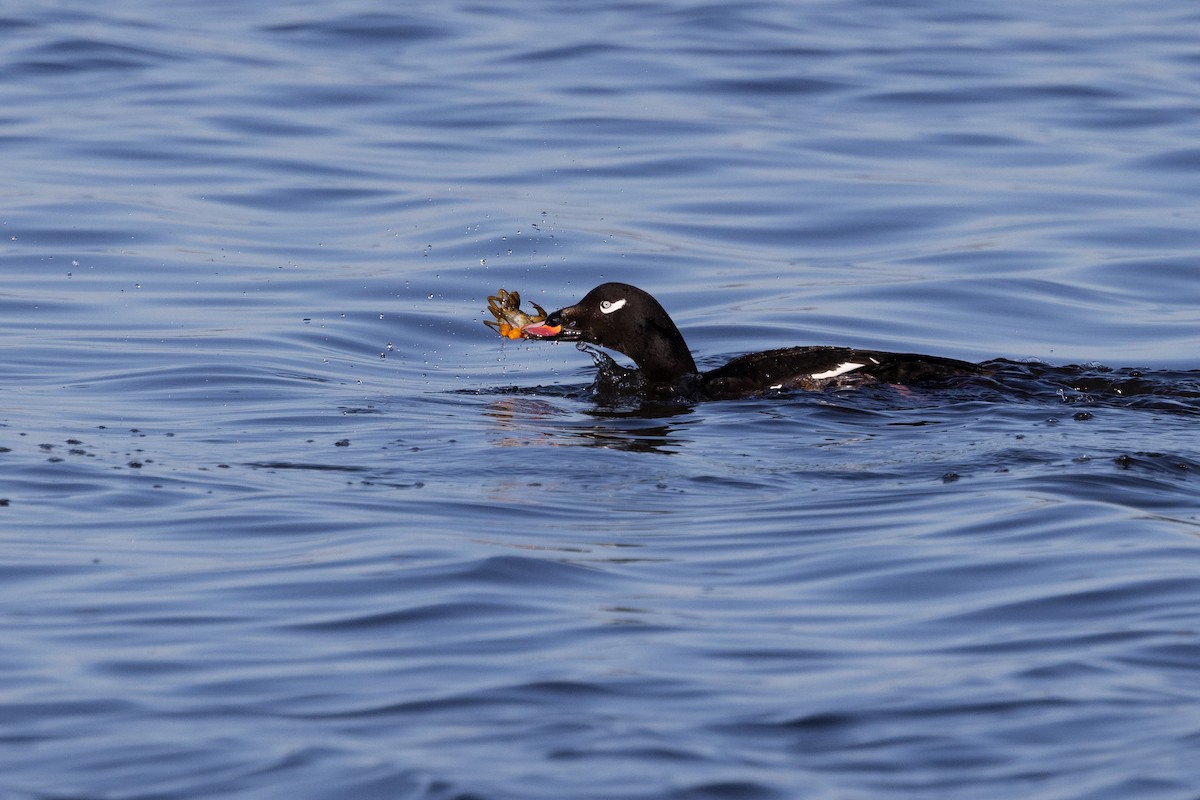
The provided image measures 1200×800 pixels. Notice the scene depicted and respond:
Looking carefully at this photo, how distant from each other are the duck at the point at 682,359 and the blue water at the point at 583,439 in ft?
0.79

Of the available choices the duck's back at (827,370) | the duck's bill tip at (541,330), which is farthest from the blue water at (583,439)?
the duck's bill tip at (541,330)

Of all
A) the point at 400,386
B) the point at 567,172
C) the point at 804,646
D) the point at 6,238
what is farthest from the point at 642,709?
the point at 567,172

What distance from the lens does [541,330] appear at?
1027cm

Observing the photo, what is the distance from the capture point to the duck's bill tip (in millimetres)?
10242

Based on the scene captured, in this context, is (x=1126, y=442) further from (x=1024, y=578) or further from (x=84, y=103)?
(x=84, y=103)

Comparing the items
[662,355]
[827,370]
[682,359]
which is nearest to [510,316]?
[662,355]

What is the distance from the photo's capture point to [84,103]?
1959 centimetres

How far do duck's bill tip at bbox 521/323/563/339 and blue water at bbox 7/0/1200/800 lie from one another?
1.22 ft

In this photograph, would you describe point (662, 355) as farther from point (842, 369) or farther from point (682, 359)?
point (842, 369)

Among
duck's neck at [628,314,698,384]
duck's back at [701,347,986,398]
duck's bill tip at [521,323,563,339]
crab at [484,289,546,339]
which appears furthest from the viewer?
duck's neck at [628,314,698,384]

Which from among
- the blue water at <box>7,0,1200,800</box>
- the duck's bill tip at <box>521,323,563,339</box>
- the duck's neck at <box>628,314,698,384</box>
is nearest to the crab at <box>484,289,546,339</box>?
the duck's bill tip at <box>521,323,563,339</box>

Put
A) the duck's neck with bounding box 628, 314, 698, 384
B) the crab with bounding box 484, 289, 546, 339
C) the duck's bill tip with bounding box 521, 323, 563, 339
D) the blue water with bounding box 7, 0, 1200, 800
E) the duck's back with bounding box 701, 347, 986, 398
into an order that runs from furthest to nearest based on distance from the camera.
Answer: the duck's neck with bounding box 628, 314, 698, 384 → the duck's bill tip with bounding box 521, 323, 563, 339 → the crab with bounding box 484, 289, 546, 339 → the duck's back with bounding box 701, 347, 986, 398 → the blue water with bounding box 7, 0, 1200, 800

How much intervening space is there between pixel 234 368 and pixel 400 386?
95 centimetres

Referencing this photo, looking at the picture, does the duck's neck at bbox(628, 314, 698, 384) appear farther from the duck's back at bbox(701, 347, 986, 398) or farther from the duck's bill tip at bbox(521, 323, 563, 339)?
the duck's bill tip at bbox(521, 323, 563, 339)
